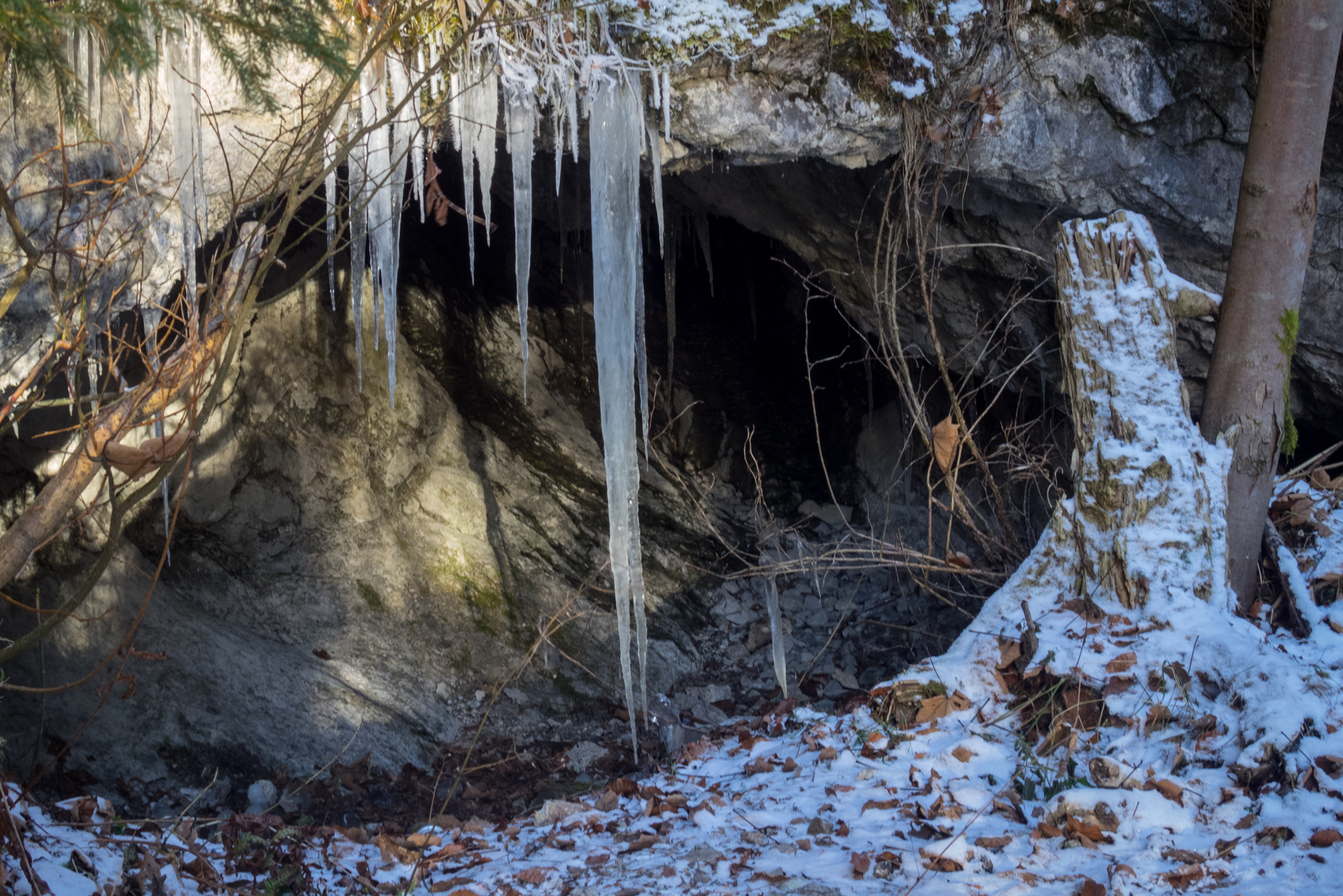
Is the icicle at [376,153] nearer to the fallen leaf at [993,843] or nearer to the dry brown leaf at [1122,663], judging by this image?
the fallen leaf at [993,843]

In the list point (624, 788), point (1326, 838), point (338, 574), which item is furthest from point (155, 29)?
point (338, 574)

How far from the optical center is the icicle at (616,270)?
3.82 meters

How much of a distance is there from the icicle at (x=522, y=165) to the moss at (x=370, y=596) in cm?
240

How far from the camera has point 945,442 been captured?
4.11 metres

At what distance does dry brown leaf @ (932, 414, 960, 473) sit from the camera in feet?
13.4

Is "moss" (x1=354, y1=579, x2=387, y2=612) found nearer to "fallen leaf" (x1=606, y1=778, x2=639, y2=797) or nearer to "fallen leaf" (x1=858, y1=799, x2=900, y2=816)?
"fallen leaf" (x1=606, y1=778, x2=639, y2=797)

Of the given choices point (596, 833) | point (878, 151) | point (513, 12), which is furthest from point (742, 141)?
point (596, 833)

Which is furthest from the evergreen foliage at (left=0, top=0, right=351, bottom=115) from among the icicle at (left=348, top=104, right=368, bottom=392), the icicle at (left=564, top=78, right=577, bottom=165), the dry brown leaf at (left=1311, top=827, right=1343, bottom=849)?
the dry brown leaf at (left=1311, top=827, right=1343, bottom=849)

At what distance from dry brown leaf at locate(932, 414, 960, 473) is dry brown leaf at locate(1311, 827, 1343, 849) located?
1.98 m

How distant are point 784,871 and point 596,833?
767mm

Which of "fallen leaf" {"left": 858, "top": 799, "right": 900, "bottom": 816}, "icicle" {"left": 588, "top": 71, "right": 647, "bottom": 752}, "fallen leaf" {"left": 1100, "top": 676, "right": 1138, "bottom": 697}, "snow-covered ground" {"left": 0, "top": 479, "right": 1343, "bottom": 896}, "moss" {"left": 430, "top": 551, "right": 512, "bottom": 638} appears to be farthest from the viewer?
"moss" {"left": 430, "top": 551, "right": 512, "bottom": 638}

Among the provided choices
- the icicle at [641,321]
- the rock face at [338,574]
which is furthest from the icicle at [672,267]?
the icicle at [641,321]

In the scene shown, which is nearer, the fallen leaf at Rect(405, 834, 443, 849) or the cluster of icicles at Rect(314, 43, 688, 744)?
the fallen leaf at Rect(405, 834, 443, 849)

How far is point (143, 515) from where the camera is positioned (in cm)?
521
